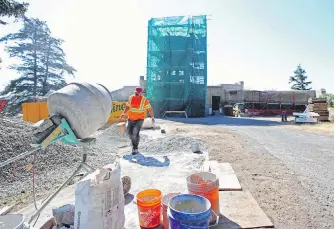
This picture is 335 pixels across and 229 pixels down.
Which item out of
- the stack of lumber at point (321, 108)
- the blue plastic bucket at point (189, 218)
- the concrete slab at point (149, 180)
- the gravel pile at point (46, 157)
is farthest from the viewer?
the stack of lumber at point (321, 108)

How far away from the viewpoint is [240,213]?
291 cm

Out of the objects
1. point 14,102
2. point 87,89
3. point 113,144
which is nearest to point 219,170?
point 87,89

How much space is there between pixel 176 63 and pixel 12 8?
16699 mm

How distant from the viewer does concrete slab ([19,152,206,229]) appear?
3109mm

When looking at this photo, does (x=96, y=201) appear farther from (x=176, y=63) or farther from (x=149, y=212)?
(x=176, y=63)

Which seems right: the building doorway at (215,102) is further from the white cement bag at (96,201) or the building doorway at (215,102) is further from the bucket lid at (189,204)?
the white cement bag at (96,201)

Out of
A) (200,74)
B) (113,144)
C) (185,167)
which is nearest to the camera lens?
(185,167)

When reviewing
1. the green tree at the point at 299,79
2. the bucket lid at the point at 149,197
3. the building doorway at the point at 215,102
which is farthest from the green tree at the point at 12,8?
the green tree at the point at 299,79

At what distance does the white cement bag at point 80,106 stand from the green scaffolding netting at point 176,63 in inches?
952

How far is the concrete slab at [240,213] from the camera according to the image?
2.68 metres

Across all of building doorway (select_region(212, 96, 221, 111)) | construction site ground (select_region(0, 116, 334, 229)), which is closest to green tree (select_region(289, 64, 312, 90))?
building doorway (select_region(212, 96, 221, 111))

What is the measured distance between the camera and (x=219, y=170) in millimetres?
4578

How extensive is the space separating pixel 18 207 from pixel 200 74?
25355 mm

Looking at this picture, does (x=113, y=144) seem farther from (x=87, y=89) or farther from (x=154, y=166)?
(x=87, y=89)
